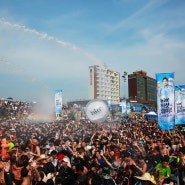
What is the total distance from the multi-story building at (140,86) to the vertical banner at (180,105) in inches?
3816

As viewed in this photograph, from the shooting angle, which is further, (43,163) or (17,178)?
(43,163)

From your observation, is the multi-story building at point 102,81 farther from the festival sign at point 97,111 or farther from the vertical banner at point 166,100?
the vertical banner at point 166,100

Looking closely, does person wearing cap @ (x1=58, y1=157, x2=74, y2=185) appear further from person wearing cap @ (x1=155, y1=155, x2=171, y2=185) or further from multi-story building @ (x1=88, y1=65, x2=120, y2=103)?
multi-story building @ (x1=88, y1=65, x2=120, y2=103)

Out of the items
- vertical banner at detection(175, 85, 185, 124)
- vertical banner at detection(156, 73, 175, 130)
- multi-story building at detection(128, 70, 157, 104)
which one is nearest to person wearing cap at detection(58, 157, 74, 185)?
vertical banner at detection(156, 73, 175, 130)

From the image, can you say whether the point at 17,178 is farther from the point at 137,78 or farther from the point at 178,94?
the point at 137,78

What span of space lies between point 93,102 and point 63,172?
984 cm

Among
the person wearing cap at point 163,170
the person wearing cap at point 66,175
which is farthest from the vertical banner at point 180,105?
the person wearing cap at point 66,175

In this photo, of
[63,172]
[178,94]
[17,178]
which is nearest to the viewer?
[17,178]

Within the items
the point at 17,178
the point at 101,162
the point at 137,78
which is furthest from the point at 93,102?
the point at 137,78

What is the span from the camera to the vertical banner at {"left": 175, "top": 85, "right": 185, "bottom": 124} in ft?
39.7

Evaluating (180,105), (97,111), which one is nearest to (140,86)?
(97,111)

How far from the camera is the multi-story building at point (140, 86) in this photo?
11326 centimetres

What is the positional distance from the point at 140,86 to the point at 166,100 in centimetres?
10595

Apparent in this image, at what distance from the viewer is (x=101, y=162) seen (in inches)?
296
